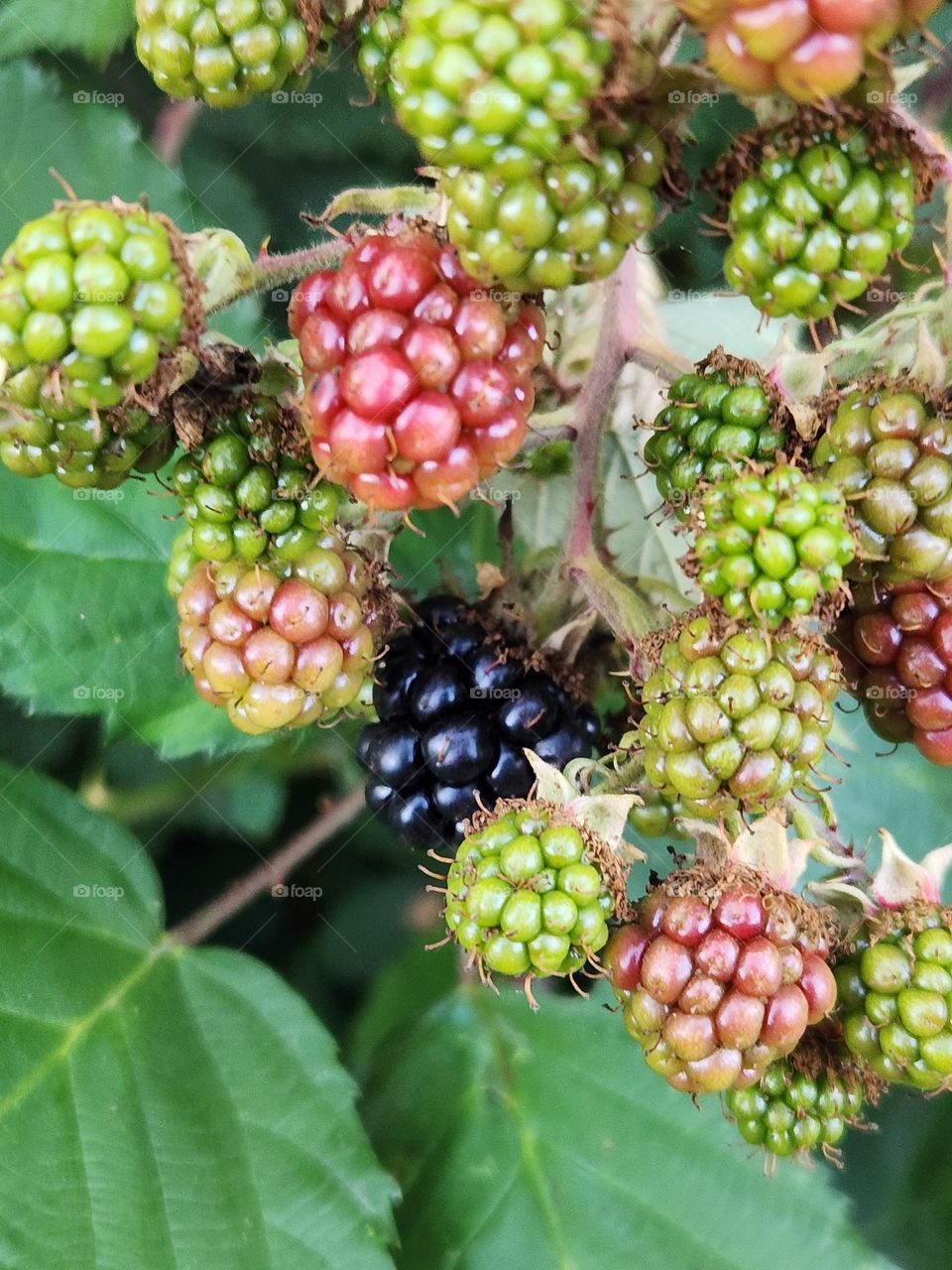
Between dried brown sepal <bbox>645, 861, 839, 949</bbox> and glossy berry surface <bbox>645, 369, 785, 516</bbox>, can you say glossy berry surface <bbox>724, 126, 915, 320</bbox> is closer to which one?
glossy berry surface <bbox>645, 369, 785, 516</bbox>

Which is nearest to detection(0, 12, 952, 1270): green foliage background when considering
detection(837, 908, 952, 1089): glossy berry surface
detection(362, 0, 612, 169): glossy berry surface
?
detection(837, 908, 952, 1089): glossy berry surface

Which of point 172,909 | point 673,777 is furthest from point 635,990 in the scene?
point 172,909

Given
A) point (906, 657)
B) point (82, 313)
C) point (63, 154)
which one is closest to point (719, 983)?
point (906, 657)

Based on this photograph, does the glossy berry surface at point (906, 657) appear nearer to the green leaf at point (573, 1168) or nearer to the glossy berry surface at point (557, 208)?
the glossy berry surface at point (557, 208)

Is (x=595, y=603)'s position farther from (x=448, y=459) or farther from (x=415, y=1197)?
(x=415, y=1197)

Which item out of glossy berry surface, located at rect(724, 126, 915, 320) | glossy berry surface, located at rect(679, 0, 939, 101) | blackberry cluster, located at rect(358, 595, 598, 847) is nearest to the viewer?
glossy berry surface, located at rect(679, 0, 939, 101)
